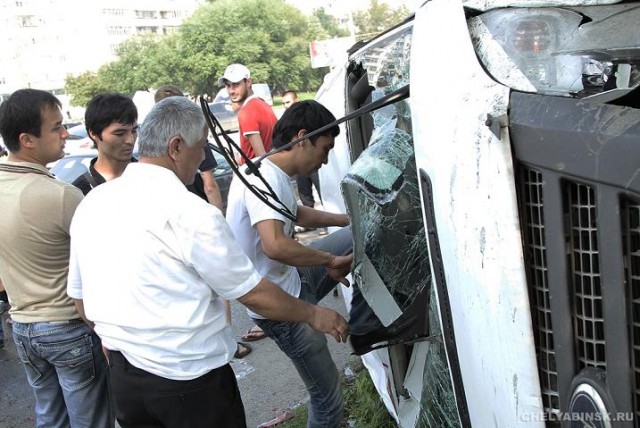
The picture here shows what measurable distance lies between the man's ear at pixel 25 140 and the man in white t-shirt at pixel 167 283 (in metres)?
0.56

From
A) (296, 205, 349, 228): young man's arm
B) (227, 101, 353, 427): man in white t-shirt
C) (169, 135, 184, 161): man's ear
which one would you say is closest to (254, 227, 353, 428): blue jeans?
(227, 101, 353, 427): man in white t-shirt

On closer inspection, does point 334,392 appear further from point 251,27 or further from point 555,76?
point 251,27

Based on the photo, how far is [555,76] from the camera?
1.35 m

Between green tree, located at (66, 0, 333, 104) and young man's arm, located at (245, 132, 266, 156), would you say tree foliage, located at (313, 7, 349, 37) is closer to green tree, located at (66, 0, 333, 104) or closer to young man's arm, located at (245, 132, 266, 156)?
green tree, located at (66, 0, 333, 104)

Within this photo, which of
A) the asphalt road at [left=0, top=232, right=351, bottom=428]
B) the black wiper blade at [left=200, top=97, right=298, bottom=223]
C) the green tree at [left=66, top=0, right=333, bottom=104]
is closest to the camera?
the black wiper blade at [left=200, top=97, right=298, bottom=223]

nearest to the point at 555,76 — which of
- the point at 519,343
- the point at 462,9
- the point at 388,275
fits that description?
the point at 462,9

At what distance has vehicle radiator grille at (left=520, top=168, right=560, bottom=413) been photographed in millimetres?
1209

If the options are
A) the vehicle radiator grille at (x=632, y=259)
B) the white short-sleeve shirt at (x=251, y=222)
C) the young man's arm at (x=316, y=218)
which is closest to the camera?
the vehicle radiator grille at (x=632, y=259)

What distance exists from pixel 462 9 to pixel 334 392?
1739mm

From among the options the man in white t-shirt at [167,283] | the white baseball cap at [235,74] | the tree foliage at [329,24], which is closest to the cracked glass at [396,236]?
the man in white t-shirt at [167,283]

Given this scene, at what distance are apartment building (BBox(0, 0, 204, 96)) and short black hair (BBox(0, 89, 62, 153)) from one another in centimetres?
7797

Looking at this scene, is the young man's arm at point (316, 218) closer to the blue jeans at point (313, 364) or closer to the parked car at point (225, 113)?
the blue jeans at point (313, 364)

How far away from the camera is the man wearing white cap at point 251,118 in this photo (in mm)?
5051

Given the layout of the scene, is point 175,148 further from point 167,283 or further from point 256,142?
point 256,142
